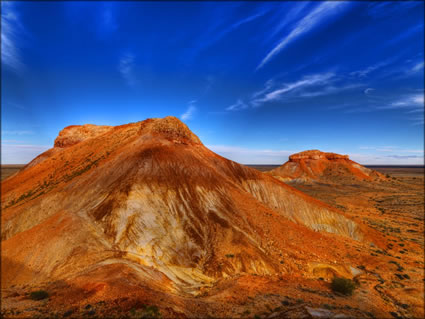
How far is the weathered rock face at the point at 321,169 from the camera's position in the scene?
5049 inches

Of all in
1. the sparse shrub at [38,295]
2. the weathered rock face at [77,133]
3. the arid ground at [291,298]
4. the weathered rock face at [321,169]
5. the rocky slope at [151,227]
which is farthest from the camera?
the weathered rock face at [321,169]

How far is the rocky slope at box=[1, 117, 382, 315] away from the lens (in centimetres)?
1708

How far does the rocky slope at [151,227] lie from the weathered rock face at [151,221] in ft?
0.41

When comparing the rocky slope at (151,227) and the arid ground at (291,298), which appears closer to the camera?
the arid ground at (291,298)

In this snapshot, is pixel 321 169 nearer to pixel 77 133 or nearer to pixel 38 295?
pixel 77 133

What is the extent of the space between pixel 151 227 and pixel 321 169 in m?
140

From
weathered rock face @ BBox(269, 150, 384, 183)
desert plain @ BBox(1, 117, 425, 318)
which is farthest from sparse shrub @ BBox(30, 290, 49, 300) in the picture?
weathered rock face @ BBox(269, 150, 384, 183)

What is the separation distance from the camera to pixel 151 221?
2523 cm

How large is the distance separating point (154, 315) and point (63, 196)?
2235 cm

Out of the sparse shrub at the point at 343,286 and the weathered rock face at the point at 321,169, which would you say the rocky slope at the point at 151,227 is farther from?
the weathered rock face at the point at 321,169

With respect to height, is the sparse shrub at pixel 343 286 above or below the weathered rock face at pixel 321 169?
below

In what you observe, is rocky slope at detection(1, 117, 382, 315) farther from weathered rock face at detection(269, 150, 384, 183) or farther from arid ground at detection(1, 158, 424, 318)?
weathered rock face at detection(269, 150, 384, 183)

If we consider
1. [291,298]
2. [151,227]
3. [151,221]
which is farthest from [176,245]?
[291,298]

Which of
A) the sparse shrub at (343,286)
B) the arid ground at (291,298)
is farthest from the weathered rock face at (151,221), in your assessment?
the sparse shrub at (343,286)
